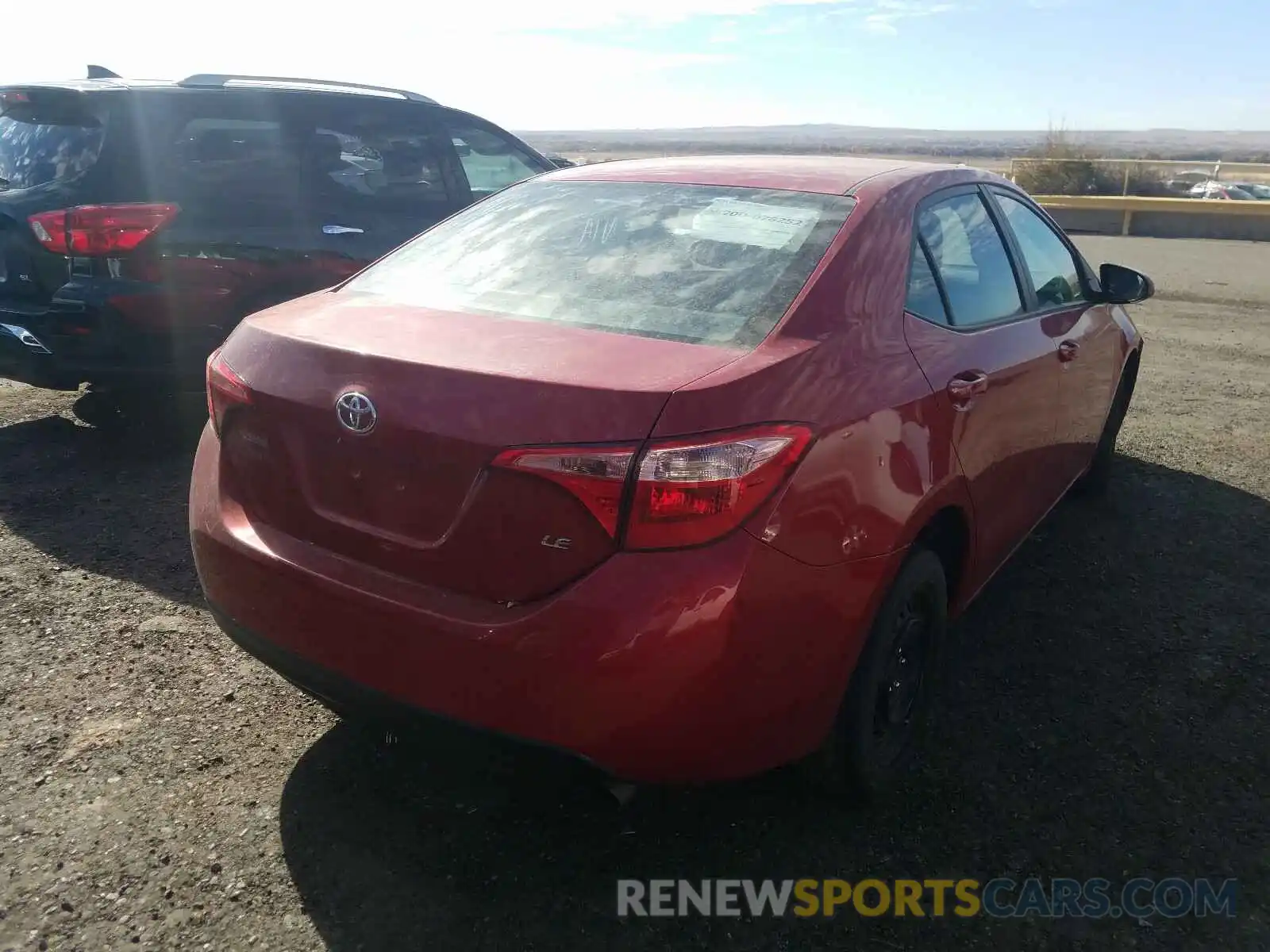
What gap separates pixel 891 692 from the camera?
8.90ft

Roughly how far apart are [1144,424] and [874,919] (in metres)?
5.12

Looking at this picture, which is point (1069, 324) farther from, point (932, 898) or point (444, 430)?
point (444, 430)

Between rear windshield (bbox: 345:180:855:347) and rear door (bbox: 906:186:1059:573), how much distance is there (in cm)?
37

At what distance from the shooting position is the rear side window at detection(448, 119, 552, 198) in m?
6.20

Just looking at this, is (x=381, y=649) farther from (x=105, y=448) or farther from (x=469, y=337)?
(x=105, y=448)

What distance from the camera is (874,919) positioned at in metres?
2.30

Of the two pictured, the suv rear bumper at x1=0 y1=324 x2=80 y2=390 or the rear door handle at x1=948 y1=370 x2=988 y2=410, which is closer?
the rear door handle at x1=948 y1=370 x2=988 y2=410

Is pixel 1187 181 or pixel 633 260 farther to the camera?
pixel 1187 181

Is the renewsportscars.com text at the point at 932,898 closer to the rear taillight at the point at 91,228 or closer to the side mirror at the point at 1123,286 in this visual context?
the side mirror at the point at 1123,286

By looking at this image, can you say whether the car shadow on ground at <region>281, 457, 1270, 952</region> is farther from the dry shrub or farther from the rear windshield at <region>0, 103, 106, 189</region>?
the dry shrub

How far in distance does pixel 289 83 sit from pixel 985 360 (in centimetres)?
459

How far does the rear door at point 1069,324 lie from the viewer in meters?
3.66

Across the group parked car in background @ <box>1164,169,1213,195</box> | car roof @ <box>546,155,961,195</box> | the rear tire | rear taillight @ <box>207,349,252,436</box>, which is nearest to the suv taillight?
the rear tire

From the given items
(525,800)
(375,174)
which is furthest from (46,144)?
(525,800)
